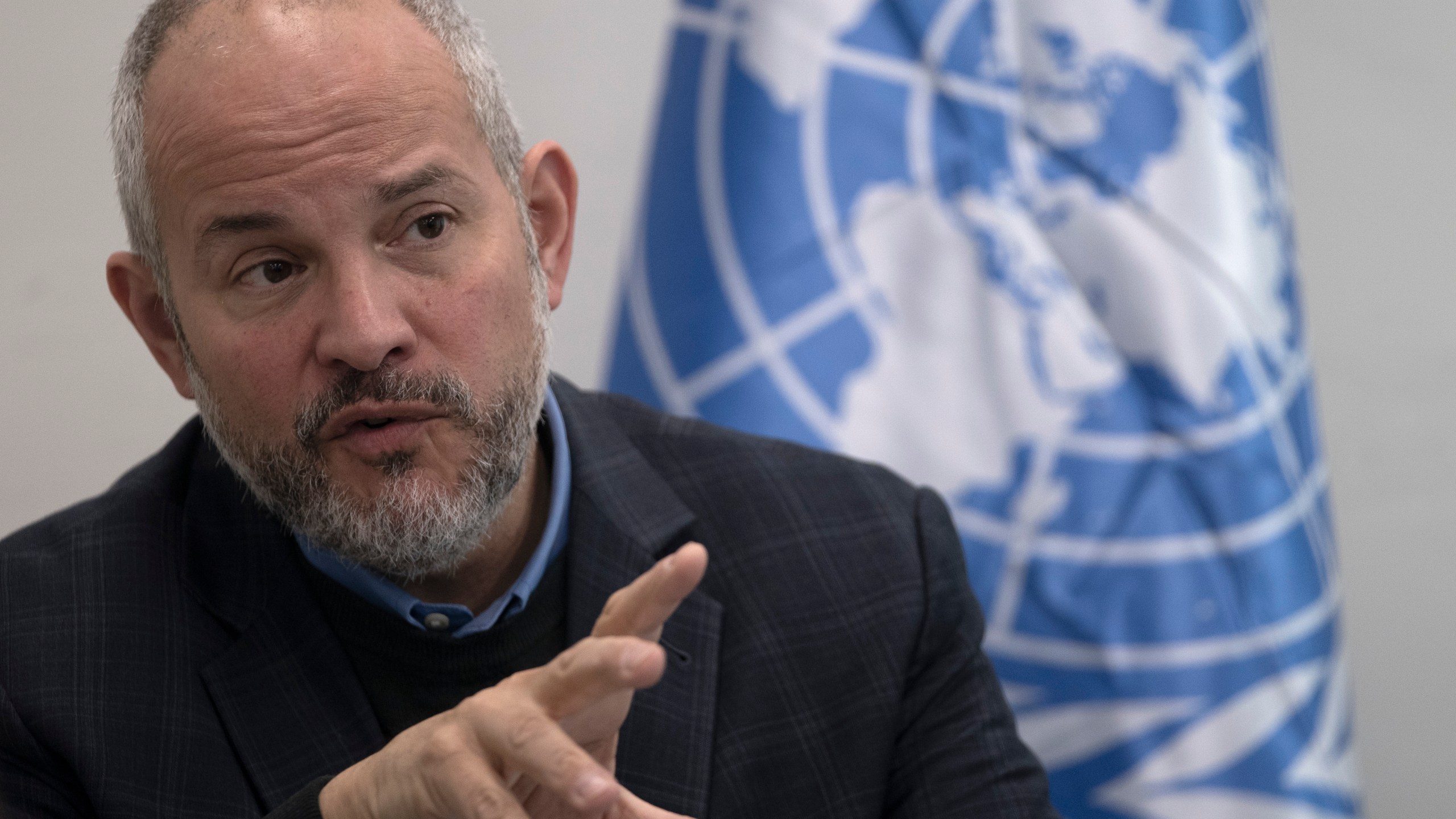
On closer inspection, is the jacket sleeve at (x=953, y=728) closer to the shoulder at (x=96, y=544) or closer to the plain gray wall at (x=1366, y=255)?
the shoulder at (x=96, y=544)

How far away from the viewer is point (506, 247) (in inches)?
58.2

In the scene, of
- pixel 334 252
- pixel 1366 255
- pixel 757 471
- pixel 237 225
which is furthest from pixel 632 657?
pixel 1366 255

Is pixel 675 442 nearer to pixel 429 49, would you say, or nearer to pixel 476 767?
pixel 429 49

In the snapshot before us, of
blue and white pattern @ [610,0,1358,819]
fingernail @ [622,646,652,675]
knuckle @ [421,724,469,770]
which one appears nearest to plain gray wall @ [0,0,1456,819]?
blue and white pattern @ [610,0,1358,819]

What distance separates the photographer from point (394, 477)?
1388 millimetres

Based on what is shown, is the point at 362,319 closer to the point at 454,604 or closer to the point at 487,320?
the point at 487,320

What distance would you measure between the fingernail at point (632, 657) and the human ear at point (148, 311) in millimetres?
888

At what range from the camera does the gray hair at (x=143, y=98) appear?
1439 millimetres

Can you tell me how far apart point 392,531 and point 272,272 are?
33 cm

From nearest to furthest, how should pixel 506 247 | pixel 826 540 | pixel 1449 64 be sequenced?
pixel 506 247, pixel 826 540, pixel 1449 64

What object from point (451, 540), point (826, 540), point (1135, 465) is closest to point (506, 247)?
point (451, 540)

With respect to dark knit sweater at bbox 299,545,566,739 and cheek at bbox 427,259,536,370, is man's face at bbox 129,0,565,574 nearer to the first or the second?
cheek at bbox 427,259,536,370

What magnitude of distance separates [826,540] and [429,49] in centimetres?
84

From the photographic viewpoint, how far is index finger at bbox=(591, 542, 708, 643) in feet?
3.14
